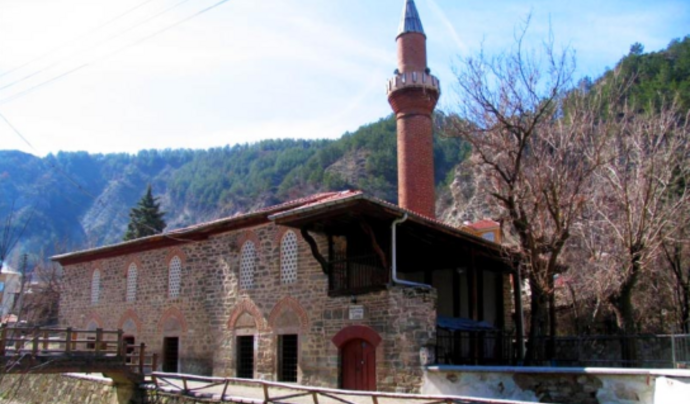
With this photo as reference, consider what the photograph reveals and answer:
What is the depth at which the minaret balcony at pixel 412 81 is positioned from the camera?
21.2 m

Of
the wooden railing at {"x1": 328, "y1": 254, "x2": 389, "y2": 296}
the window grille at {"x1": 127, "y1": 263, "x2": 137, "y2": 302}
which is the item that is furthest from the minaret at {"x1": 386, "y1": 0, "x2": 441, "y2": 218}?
the window grille at {"x1": 127, "y1": 263, "x2": 137, "y2": 302}

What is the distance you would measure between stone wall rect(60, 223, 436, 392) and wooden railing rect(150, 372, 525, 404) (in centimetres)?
95

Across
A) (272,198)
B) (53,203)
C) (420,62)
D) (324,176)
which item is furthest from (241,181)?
(420,62)

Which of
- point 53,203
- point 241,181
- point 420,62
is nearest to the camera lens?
point 420,62

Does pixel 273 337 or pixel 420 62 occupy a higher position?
pixel 420 62

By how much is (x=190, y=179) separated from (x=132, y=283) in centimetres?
9046

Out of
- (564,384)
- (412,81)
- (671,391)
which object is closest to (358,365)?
(564,384)

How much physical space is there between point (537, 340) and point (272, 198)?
65.8 metres

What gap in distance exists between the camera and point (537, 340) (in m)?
14.0

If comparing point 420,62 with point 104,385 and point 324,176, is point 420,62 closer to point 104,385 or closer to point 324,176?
point 104,385

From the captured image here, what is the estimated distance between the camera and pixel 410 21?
73.3 feet

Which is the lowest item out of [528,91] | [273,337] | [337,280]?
[273,337]

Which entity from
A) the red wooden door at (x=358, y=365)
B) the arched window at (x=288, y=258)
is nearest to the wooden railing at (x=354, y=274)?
the red wooden door at (x=358, y=365)

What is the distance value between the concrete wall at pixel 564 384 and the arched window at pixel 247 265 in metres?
6.28
